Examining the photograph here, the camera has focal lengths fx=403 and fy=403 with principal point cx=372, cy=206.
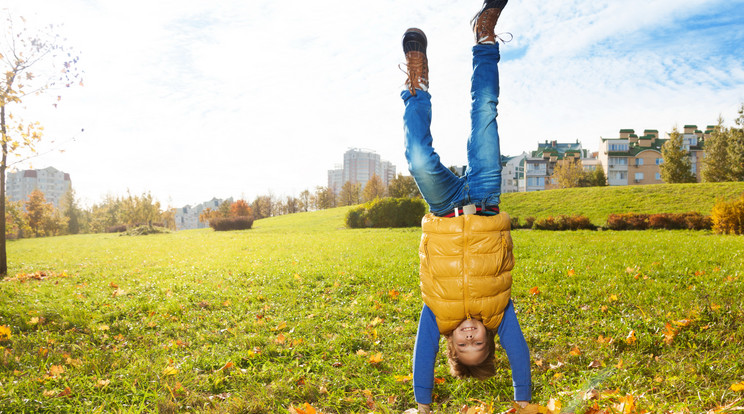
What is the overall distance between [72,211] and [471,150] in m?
61.3

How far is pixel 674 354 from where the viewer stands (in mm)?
3881

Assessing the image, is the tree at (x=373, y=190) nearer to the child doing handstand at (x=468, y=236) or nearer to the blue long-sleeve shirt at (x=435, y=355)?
the child doing handstand at (x=468, y=236)

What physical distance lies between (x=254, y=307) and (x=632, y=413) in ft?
16.0

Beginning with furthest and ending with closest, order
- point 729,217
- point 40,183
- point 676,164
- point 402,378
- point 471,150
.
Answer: point 40,183 < point 676,164 < point 729,217 < point 402,378 < point 471,150

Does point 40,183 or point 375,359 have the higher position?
point 40,183

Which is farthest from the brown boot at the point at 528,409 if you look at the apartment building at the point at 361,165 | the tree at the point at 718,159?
the apartment building at the point at 361,165

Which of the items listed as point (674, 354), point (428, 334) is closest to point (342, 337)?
point (428, 334)

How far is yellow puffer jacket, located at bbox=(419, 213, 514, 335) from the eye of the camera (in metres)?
2.69

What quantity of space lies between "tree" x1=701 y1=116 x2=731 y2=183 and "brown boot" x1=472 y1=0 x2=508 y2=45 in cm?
4394

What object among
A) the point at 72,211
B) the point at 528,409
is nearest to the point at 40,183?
the point at 72,211

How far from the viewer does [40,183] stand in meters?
111

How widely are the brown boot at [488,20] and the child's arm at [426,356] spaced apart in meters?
2.08

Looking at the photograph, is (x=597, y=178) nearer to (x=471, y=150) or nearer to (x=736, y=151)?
(x=736, y=151)

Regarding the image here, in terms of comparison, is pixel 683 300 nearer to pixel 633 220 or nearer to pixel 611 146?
pixel 633 220
